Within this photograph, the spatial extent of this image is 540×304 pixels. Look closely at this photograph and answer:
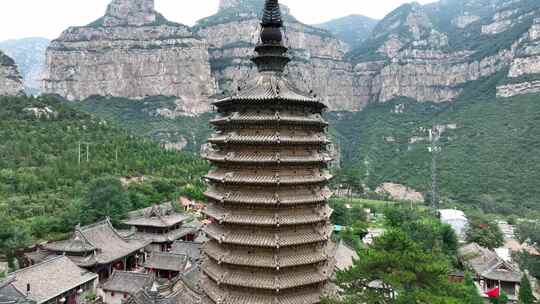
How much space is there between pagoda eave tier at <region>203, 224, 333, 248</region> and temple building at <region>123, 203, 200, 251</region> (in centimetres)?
3999

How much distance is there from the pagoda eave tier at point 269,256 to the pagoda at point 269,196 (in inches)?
1.6

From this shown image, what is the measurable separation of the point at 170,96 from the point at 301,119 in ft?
597

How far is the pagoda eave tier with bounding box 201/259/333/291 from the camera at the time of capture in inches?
640

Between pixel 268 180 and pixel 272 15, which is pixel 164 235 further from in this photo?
pixel 272 15

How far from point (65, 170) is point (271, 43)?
66549mm

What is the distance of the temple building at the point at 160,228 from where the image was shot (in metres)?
55.7

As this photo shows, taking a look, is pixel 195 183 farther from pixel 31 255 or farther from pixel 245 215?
pixel 245 215

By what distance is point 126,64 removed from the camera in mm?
193875

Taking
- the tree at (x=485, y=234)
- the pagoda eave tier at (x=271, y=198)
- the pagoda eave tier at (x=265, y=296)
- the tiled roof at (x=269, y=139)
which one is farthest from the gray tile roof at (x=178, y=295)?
the tree at (x=485, y=234)

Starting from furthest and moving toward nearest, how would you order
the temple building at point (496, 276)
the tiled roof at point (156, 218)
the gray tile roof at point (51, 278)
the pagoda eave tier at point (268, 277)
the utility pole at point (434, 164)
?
the utility pole at point (434, 164)
the tiled roof at point (156, 218)
the temple building at point (496, 276)
the gray tile roof at point (51, 278)
the pagoda eave tier at point (268, 277)

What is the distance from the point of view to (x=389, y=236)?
21.9 meters

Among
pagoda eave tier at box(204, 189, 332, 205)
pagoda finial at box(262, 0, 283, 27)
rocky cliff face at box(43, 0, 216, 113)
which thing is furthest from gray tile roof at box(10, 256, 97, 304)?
rocky cliff face at box(43, 0, 216, 113)

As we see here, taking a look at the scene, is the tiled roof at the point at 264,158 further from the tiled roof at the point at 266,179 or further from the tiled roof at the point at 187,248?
the tiled roof at the point at 187,248

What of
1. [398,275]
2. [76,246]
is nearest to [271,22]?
[398,275]
